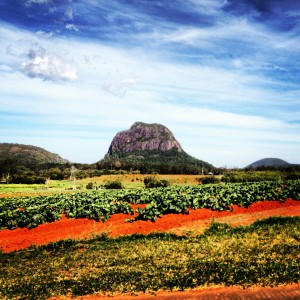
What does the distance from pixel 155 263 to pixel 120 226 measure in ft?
25.5

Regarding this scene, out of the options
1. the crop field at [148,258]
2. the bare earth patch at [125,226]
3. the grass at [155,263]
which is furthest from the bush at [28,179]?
the grass at [155,263]

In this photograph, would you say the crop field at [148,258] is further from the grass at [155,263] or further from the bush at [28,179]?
the bush at [28,179]

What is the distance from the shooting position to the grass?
34.4 ft

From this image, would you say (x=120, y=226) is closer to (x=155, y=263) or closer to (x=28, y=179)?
(x=155, y=263)

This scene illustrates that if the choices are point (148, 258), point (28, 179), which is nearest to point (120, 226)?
point (148, 258)

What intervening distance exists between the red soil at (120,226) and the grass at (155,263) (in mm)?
1216

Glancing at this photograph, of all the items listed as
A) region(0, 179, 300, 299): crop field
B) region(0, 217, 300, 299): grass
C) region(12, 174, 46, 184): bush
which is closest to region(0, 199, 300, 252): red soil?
region(0, 179, 300, 299): crop field

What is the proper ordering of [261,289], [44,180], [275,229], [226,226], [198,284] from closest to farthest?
[261,289]
[198,284]
[275,229]
[226,226]
[44,180]

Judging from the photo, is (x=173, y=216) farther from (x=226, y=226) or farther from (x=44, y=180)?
(x=44, y=180)

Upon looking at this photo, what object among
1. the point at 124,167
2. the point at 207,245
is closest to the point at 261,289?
the point at 207,245

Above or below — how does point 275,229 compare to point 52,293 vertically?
above

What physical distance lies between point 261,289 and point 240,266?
2.05 metres

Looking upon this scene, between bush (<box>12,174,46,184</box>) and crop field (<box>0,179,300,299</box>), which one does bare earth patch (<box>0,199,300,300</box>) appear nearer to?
crop field (<box>0,179,300,299</box>)

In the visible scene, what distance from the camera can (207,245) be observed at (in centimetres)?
1502
